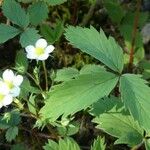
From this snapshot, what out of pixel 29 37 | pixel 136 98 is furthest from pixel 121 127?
pixel 29 37

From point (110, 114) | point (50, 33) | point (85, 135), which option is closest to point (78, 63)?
point (50, 33)

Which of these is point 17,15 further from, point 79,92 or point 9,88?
point 79,92

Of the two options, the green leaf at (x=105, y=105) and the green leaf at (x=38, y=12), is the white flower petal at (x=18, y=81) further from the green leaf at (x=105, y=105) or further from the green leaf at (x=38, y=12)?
the green leaf at (x=38, y=12)

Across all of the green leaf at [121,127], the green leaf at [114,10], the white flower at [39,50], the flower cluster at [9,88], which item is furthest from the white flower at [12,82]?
the green leaf at [114,10]

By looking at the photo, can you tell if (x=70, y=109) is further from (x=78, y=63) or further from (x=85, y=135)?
(x=78, y=63)

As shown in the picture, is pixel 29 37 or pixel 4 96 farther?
pixel 29 37

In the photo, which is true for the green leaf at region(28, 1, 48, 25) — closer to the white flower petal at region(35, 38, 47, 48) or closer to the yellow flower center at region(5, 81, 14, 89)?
the white flower petal at region(35, 38, 47, 48)

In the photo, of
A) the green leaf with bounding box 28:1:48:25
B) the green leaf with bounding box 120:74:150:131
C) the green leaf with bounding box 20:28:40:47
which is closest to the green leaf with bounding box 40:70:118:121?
the green leaf with bounding box 120:74:150:131

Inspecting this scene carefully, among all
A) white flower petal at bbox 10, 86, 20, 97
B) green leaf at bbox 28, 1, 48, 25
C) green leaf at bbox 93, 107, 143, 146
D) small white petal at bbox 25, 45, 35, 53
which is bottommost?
green leaf at bbox 93, 107, 143, 146
